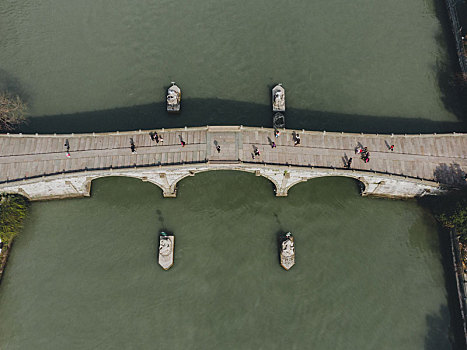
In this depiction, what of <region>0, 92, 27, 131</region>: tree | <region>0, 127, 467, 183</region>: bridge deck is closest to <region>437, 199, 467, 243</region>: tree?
<region>0, 127, 467, 183</region>: bridge deck

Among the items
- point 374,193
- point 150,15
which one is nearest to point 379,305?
point 374,193

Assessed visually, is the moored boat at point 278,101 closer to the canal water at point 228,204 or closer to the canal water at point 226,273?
the canal water at point 228,204

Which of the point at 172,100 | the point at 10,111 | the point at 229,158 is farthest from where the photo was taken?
the point at 172,100

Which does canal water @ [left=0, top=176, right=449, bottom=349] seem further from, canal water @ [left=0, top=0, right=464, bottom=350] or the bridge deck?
the bridge deck

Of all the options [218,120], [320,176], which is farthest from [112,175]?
[320,176]

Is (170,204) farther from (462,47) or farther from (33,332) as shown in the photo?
(462,47)

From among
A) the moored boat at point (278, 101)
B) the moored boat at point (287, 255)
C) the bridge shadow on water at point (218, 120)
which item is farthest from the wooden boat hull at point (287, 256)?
the moored boat at point (278, 101)

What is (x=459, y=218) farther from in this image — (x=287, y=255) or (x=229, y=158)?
(x=229, y=158)

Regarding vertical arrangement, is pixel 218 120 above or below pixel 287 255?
above
